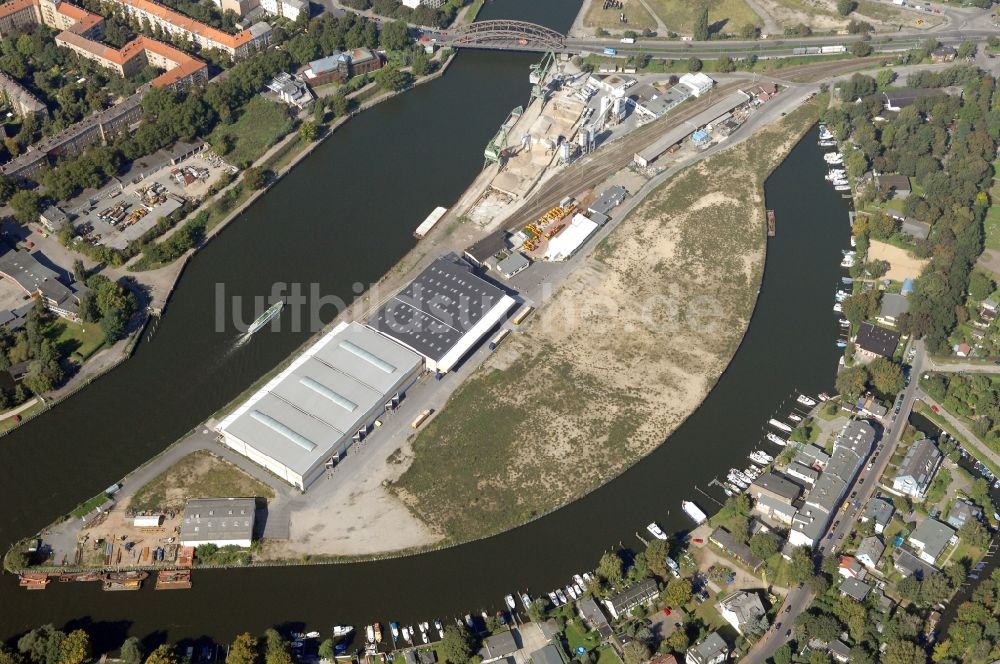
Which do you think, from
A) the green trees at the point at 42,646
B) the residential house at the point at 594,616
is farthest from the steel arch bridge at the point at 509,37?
the green trees at the point at 42,646

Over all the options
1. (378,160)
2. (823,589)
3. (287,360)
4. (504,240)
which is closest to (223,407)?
(287,360)

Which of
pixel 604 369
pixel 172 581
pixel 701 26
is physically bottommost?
pixel 172 581

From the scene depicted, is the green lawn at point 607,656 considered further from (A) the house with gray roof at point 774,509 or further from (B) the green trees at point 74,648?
(B) the green trees at point 74,648

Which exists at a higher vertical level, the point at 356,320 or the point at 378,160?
the point at 378,160

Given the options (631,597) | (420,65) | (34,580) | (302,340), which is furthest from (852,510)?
(420,65)

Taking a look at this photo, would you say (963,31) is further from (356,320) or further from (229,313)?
(229,313)

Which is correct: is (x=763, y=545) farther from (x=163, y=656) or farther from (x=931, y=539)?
(x=163, y=656)
